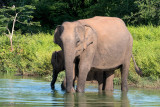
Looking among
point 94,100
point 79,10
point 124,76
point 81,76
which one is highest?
point 79,10

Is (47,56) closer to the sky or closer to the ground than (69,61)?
closer to the ground

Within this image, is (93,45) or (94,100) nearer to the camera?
(94,100)

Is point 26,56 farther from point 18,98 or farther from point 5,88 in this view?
point 18,98

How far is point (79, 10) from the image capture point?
131 ft

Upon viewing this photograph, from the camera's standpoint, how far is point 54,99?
11961 mm

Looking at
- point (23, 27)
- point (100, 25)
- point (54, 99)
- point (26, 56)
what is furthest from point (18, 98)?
point (23, 27)

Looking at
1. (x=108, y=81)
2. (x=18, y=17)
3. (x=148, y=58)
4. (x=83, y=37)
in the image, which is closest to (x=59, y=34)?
(x=83, y=37)

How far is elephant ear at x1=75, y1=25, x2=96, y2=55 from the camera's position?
512 inches

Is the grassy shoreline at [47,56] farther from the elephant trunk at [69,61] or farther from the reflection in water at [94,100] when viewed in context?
the elephant trunk at [69,61]

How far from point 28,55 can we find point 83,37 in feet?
30.9

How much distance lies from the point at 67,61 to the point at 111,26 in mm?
2682

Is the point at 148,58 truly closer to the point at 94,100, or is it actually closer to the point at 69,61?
the point at 69,61

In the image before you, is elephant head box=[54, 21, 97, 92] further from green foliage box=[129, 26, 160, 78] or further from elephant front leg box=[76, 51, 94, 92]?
green foliage box=[129, 26, 160, 78]

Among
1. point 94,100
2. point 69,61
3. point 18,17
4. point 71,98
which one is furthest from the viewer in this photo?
point 18,17
